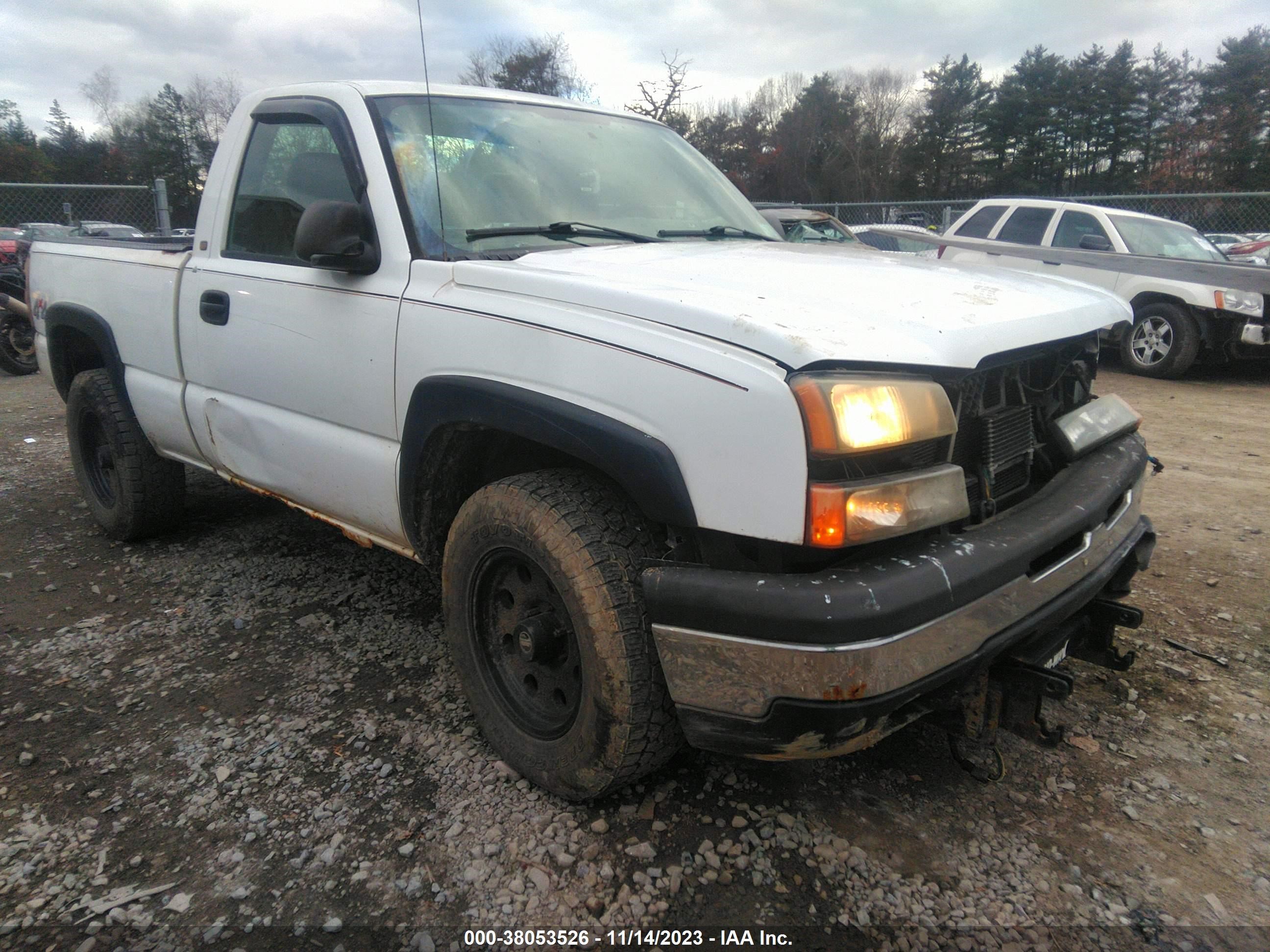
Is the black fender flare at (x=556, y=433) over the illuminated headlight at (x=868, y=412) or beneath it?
beneath

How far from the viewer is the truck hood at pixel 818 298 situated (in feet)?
5.77

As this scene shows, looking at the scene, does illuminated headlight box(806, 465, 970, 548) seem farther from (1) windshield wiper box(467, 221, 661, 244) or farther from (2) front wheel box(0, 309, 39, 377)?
(2) front wheel box(0, 309, 39, 377)

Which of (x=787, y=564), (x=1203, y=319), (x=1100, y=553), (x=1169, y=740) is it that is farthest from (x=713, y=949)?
(x=1203, y=319)

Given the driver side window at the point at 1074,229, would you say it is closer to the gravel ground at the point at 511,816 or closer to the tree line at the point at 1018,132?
the gravel ground at the point at 511,816

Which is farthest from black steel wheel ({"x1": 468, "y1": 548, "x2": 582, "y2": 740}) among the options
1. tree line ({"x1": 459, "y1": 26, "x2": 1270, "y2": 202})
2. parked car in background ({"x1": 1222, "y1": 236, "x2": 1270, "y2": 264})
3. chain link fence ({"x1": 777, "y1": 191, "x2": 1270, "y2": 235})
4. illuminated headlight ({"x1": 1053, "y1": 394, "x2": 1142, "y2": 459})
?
tree line ({"x1": 459, "y1": 26, "x2": 1270, "y2": 202})

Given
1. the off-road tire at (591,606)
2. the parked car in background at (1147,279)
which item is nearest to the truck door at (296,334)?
the off-road tire at (591,606)

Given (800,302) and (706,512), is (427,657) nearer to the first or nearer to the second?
(706,512)

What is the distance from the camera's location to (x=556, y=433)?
2.01 m

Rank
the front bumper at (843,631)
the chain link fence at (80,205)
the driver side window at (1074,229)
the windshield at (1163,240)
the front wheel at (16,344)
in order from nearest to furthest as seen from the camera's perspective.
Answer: the front bumper at (843,631) < the windshield at (1163,240) < the driver side window at (1074,229) < the front wheel at (16,344) < the chain link fence at (80,205)

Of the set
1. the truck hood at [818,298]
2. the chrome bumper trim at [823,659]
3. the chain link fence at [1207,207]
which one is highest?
the chain link fence at [1207,207]

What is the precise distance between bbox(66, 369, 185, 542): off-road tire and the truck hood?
2.52 meters

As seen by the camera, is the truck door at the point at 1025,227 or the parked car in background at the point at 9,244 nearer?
the truck door at the point at 1025,227

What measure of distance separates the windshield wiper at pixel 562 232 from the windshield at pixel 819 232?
7.65 m

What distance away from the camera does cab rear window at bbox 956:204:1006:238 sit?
32.4 feet
